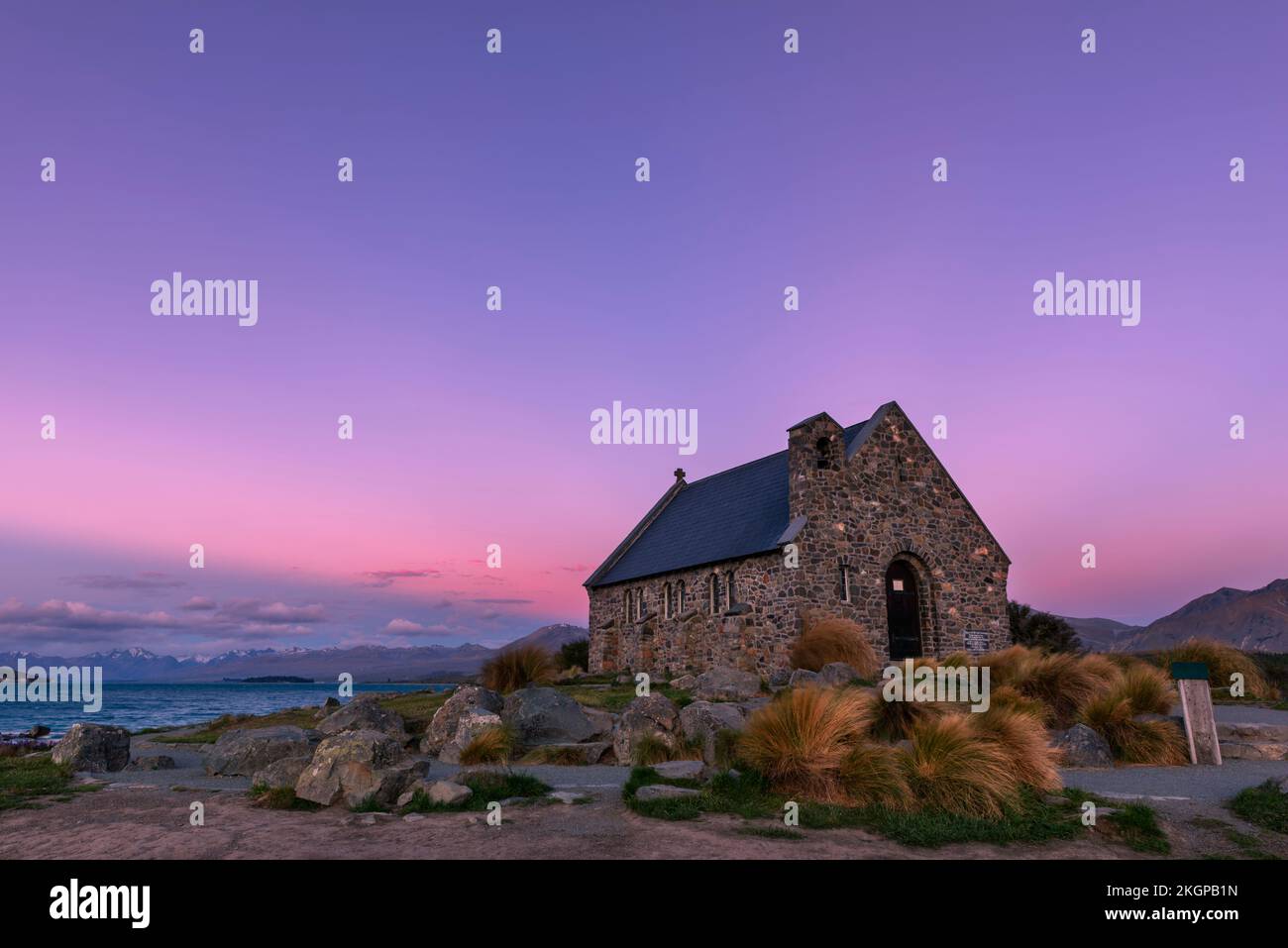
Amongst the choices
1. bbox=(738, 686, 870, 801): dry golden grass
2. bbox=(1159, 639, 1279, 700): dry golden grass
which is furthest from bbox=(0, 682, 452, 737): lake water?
bbox=(1159, 639, 1279, 700): dry golden grass

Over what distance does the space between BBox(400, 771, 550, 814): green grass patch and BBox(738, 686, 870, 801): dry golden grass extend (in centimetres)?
269

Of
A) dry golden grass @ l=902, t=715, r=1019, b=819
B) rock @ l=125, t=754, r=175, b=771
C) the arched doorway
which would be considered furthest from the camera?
the arched doorway

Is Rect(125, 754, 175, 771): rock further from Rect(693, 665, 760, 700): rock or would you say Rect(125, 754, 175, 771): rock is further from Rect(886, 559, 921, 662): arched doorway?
Rect(886, 559, 921, 662): arched doorway

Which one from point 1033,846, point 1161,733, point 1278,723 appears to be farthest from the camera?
point 1278,723

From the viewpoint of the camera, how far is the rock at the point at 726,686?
1822 cm

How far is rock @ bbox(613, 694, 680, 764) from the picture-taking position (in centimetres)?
1271

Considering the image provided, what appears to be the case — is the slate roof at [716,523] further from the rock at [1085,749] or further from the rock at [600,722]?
the rock at [1085,749]

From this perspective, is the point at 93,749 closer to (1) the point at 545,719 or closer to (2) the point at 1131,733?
(1) the point at 545,719

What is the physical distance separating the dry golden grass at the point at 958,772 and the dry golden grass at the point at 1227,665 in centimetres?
1424

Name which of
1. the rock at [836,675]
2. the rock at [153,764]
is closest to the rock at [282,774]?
the rock at [153,764]
